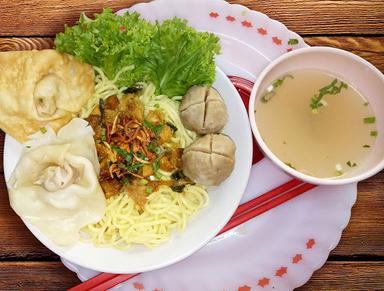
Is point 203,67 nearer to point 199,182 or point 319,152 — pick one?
point 199,182

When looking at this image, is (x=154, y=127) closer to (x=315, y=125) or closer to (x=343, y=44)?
(x=315, y=125)

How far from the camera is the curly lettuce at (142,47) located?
2.51 metres

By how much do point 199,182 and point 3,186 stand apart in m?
1.15

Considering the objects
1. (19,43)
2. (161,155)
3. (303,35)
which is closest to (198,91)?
(161,155)

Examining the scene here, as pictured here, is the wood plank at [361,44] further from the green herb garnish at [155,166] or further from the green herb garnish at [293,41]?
the green herb garnish at [155,166]

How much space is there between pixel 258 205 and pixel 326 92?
70cm

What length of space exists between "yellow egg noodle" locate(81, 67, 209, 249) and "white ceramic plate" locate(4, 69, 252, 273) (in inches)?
2.2

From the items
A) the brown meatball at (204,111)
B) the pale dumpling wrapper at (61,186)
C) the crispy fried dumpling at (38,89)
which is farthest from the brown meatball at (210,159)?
the crispy fried dumpling at (38,89)

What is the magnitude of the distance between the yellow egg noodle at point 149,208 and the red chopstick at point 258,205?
19 centimetres

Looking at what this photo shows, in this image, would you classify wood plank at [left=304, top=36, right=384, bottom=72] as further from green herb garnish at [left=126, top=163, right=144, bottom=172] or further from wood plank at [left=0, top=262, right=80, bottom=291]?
wood plank at [left=0, top=262, right=80, bottom=291]

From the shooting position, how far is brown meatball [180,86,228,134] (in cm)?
257

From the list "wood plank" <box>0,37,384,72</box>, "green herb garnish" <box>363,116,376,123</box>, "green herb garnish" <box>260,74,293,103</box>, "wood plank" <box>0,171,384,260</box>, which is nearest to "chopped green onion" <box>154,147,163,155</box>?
"green herb garnish" <box>260,74,293,103</box>

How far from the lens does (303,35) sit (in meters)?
3.06

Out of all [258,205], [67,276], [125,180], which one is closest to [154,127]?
[125,180]
